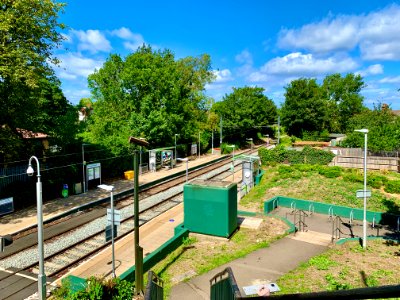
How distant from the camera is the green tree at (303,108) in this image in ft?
217

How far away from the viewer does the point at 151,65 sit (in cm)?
4356

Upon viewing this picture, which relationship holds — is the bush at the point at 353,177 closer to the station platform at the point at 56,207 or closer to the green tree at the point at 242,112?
the station platform at the point at 56,207

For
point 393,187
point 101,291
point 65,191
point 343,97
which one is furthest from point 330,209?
point 343,97

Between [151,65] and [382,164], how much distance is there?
31.1 m

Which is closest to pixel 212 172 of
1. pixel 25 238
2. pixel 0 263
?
pixel 25 238

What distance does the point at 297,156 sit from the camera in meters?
40.8

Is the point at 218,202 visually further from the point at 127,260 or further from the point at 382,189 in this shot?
the point at 382,189

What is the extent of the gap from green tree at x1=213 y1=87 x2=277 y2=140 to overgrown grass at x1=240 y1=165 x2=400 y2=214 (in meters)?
29.8

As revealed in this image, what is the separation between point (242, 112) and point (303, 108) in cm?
1322

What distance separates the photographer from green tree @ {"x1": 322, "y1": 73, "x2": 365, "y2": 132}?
276 feet

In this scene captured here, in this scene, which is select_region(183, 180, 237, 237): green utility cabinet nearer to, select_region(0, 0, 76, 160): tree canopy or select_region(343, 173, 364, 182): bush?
select_region(0, 0, 76, 160): tree canopy

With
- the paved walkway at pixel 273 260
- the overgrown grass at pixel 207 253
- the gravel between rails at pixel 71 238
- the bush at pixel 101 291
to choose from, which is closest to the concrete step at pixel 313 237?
the paved walkway at pixel 273 260

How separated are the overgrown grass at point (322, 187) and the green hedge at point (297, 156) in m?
5.99

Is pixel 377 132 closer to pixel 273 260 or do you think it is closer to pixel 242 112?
pixel 242 112
